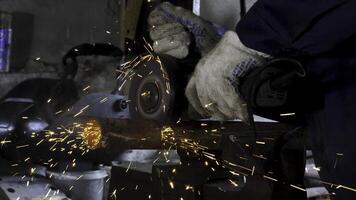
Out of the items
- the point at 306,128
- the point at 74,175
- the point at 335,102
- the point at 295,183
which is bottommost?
the point at 74,175

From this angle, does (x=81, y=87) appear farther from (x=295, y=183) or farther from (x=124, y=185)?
(x=295, y=183)

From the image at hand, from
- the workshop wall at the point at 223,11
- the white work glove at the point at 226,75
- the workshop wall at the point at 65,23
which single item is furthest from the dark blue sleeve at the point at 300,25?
the workshop wall at the point at 65,23

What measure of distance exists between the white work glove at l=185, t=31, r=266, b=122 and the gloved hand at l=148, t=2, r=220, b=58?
0.26m

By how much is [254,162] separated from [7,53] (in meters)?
2.43

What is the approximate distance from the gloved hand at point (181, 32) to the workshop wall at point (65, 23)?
1550 millimetres

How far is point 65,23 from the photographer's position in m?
3.20

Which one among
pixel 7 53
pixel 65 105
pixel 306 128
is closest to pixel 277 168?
pixel 306 128

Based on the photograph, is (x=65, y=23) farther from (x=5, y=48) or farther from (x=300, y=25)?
(x=300, y=25)

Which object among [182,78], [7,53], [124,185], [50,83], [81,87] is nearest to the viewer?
[182,78]

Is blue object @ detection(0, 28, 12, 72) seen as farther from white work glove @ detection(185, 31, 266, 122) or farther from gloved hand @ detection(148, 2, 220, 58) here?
white work glove @ detection(185, 31, 266, 122)

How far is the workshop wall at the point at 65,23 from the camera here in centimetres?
309

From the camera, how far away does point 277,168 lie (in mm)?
1132

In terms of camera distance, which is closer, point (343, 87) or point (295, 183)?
point (343, 87)

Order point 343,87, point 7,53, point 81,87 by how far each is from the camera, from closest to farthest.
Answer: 1. point 343,87
2. point 81,87
3. point 7,53
